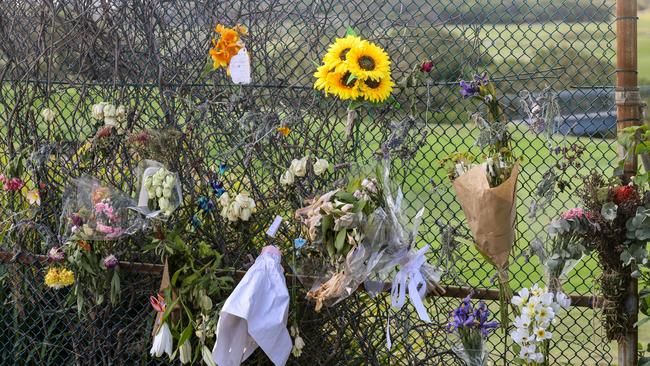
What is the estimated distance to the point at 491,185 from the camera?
318 centimetres

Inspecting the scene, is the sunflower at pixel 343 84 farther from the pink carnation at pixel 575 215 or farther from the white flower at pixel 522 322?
the white flower at pixel 522 322

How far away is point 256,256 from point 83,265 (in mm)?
724

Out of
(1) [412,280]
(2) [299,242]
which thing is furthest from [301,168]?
(1) [412,280]

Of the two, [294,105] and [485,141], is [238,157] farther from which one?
[485,141]

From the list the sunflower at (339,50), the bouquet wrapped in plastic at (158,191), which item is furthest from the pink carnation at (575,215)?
the bouquet wrapped in plastic at (158,191)

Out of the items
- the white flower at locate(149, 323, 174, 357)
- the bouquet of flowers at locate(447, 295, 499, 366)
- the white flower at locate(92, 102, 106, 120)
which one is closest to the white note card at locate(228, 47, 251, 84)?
the white flower at locate(92, 102, 106, 120)

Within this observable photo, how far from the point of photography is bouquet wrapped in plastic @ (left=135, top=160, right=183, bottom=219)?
11.3 feet

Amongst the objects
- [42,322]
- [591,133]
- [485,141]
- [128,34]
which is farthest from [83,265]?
[591,133]

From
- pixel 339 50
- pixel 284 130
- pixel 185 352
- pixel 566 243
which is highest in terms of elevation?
pixel 339 50

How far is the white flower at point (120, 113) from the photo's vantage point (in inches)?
147

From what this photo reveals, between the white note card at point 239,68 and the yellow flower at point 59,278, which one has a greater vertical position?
the white note card at point 239,68

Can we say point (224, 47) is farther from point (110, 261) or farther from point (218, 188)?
point (110, 261)

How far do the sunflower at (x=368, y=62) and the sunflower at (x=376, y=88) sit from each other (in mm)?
19

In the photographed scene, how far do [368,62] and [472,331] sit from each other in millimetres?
1054
